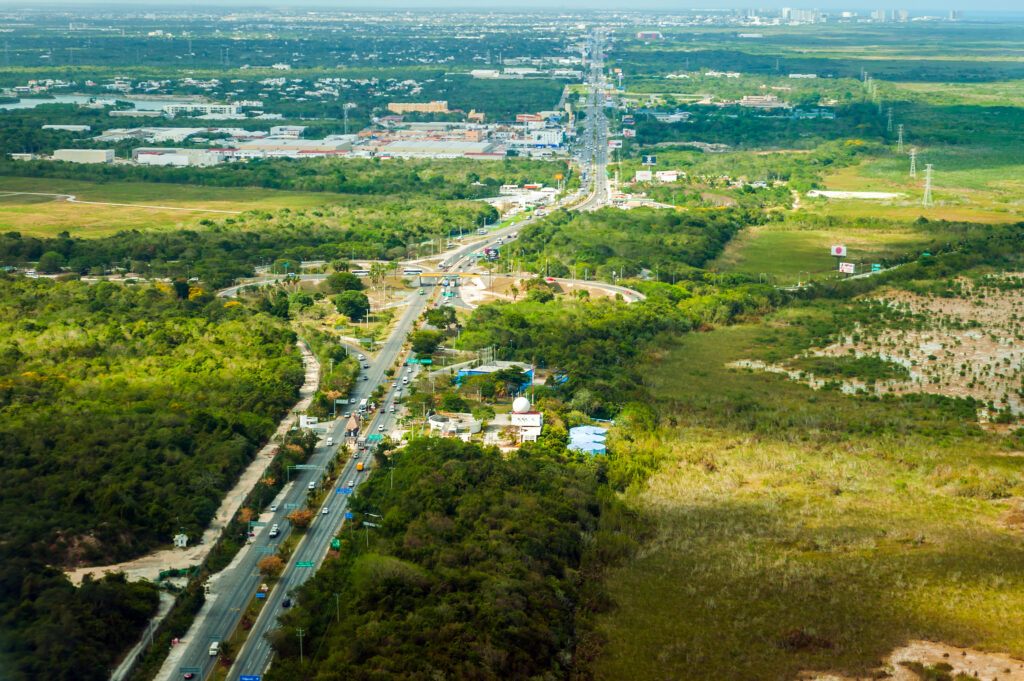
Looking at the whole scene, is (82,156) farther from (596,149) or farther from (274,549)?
(274,549)

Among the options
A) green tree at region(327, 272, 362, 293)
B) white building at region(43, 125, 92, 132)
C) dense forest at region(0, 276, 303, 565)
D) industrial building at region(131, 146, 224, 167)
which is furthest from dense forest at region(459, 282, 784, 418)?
white building at region(43, 125, 92, 132)

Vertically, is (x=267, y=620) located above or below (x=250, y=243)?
below

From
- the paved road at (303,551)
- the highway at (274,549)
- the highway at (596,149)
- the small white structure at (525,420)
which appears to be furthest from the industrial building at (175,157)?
the small white structure at (525,420)

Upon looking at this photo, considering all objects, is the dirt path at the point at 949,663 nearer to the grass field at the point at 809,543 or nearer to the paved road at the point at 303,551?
the grass field at the point at 809,543

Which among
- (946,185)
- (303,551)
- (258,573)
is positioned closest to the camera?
(258,573)

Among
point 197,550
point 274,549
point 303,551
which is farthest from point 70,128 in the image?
point 303,551

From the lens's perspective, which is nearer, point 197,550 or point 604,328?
point 197,550

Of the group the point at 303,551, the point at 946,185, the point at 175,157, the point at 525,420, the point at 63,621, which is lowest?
the point at 303,551
